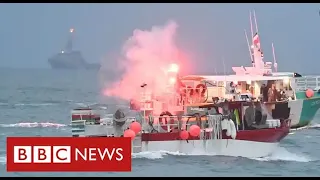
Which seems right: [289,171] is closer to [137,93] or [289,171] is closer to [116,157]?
[137,93]

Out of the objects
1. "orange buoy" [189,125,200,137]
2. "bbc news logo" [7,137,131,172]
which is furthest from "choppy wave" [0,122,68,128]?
"bbc news logo" [7,137,131,172]

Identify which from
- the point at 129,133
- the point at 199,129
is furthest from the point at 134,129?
the point at 199,129

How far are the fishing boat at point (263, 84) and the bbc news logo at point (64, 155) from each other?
10.2 m

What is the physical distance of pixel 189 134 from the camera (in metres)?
25.1

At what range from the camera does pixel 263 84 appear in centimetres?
3016

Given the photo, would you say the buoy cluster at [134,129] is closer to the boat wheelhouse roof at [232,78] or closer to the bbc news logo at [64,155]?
the boat wheelhouse roof at [232,78]

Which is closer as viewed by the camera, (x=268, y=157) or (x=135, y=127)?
(x=135, y=127)

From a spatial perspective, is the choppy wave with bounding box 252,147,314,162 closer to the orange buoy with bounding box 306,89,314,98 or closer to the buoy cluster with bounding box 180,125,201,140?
the buoy cluster with bounding box 180,125,201,140

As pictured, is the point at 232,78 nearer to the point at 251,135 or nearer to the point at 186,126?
the point at 251,135

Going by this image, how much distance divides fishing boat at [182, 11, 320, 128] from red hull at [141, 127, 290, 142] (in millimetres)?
2456

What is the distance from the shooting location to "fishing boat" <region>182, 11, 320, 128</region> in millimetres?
28172

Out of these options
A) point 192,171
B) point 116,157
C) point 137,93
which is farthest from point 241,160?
point 116,157

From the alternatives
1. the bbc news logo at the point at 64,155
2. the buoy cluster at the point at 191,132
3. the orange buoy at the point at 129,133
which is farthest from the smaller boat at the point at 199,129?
the bbc news logo at the point at 64,155

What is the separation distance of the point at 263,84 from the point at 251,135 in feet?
16.9
